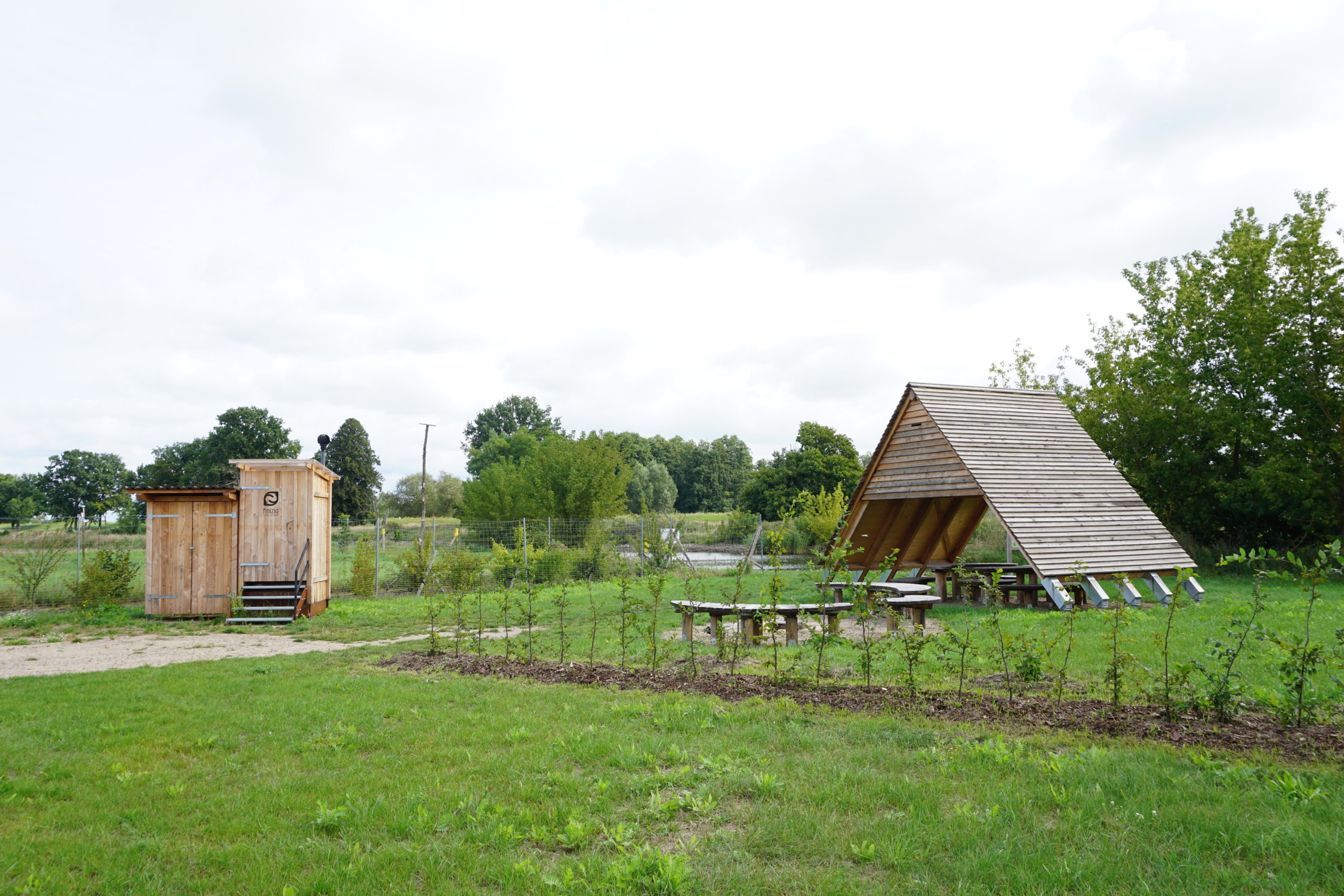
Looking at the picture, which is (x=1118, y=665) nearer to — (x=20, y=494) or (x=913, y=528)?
(x=913, y=528)

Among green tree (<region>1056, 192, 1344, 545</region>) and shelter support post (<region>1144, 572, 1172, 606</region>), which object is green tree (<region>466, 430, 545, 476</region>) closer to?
green tree (<region>1056, 192, 1344, 545</region>)

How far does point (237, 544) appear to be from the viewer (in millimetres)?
14609

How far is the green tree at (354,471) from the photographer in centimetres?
5984

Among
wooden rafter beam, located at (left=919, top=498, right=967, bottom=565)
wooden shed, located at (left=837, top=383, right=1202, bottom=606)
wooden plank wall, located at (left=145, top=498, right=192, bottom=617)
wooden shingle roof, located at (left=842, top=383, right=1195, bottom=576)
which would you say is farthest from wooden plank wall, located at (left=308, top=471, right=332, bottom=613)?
wooden rafter beam, located at (left=919, top=498, right=967, bottom=565)

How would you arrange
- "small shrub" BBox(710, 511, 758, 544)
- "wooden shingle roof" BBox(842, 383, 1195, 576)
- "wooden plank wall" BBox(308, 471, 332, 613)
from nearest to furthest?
"wooden shingle roof" BBox(842, 383, 1195, 576), "wooden plank wall" BBox(308, 471, 332, 613), "small shrub" BBox(710, 511, 758, 544)

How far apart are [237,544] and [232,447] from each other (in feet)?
141

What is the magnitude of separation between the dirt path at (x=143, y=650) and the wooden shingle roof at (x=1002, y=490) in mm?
9218

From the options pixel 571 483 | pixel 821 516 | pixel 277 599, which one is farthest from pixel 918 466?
pixel 571 483

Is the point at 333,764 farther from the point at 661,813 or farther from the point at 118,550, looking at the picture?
the point at 118,550

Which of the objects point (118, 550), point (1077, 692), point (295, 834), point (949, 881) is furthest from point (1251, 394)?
point (118, 550)

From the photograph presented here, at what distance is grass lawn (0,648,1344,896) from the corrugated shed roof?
8335mm

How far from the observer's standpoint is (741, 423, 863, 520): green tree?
45.2 meters

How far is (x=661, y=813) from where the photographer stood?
3.92m

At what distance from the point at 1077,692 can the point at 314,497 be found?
13.5 meters
